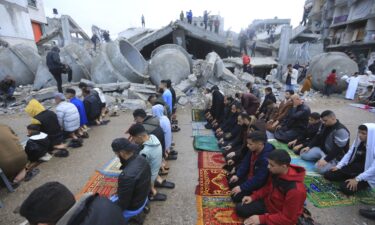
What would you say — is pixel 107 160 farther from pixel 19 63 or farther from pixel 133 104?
pixel 19 63

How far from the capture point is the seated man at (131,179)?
7.78ft

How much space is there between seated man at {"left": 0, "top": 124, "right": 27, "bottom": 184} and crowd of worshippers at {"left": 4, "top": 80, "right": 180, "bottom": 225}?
0.06 ft

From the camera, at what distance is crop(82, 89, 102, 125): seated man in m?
6.20

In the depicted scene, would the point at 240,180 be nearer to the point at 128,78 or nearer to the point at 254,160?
the point at 254,160

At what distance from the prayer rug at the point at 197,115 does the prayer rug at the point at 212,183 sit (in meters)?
3.32

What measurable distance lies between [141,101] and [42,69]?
5779 mm

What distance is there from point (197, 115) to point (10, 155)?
17.7 feet

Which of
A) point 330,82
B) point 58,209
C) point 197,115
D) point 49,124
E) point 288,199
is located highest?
point 58,209

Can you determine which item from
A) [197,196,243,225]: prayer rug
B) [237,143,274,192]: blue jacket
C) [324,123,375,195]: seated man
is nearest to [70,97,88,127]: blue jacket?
[197,196,243,225]: prayer rug

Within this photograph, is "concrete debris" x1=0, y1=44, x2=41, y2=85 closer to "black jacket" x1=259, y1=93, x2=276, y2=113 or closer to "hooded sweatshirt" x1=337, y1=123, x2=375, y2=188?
"black jacket" x1=259, y1=93, x2=276, y2=113

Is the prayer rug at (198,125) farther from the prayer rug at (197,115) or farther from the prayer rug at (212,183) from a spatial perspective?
the prayer rug at (212,183)

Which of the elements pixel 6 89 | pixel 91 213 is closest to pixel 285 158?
pixel 91 213

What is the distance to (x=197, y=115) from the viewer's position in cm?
779

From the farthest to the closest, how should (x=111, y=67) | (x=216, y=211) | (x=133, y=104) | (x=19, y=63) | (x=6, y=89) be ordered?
1. (x=19, y=63)
2. (x=111, y=67)
3. (x=6, y=89)
4. (x=133, y=104)
5. (x=216, y=211)
